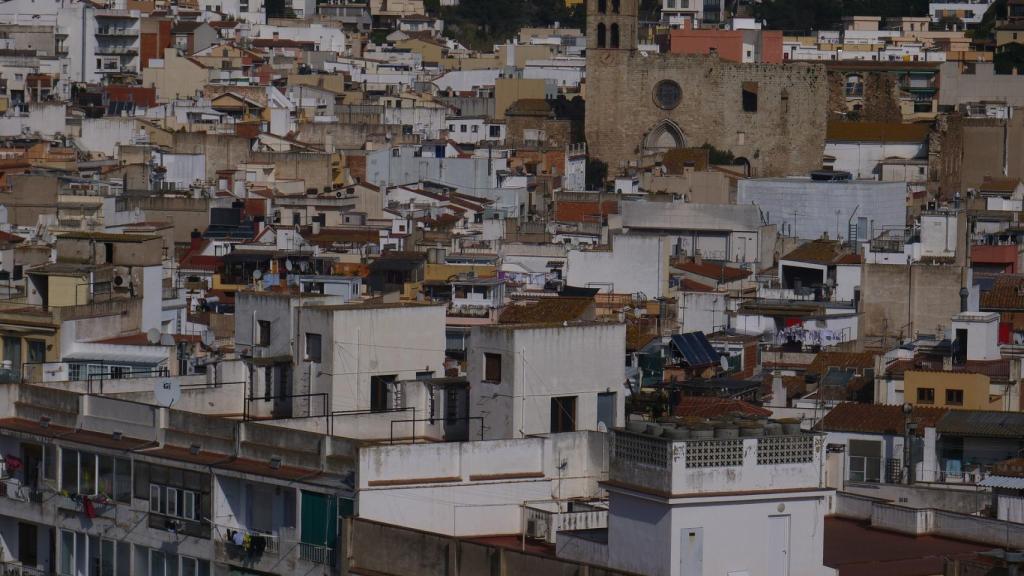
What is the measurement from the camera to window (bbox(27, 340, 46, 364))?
76.9 feet

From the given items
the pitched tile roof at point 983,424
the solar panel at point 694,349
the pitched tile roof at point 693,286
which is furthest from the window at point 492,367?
the pitched tile roof at point 693,286

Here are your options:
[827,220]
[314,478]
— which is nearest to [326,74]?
[827,220]

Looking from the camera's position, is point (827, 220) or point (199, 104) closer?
point (827, 220)

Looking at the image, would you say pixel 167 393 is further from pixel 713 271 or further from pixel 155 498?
pixel 713 271

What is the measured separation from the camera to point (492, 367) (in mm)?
18781

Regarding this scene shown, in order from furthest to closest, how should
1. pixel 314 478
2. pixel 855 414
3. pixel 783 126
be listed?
pixel 783 126 < pixel 855 414 < pixel 314 478

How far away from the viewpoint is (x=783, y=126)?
7300 cm

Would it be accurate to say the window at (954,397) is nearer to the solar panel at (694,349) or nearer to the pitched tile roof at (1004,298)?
the solar panel at (694,349)

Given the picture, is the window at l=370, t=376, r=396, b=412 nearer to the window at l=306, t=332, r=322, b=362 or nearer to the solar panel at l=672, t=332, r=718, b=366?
the window at l=306, t=332, r=322, b=362

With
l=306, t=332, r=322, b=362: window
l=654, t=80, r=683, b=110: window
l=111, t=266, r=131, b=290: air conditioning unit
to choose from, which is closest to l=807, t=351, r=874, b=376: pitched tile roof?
l=111, t=266, r=131, b=290: air conditioning unit

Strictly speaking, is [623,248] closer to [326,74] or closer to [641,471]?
[641,471]

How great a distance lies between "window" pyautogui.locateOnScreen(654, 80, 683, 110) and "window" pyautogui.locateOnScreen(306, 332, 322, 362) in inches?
2096

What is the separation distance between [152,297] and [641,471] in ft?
45.3

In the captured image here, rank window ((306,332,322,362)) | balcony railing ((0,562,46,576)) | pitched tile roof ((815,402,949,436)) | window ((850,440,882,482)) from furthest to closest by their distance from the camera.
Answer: pitched tile roof ((815,402,949,436)) → window ((850,440,882,482)) → window ((306,332,322,362)) → balcony railing ((0,562,46,576))
